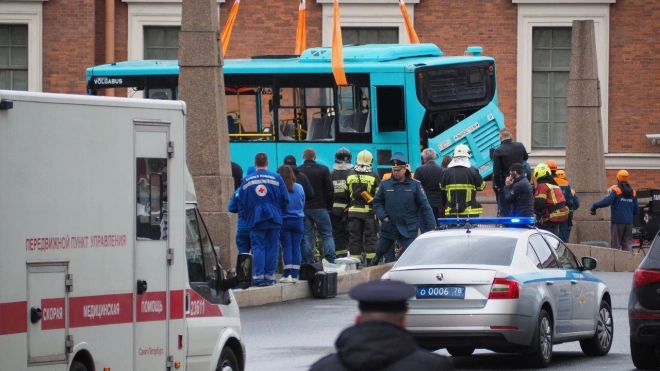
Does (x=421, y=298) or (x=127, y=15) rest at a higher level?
(x=127, y=15)

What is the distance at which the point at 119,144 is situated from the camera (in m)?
9.23

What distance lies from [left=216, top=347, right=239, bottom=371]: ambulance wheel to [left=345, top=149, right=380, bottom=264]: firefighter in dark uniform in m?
10.3

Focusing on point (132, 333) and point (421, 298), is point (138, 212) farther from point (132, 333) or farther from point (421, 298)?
point (421, 298)

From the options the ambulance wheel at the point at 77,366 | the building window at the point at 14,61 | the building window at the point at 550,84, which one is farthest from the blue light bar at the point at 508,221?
the building window at the point at 14,61

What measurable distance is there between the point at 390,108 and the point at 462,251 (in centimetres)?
1381

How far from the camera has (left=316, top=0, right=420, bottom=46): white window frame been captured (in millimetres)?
33031

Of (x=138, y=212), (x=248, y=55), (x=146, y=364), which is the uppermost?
(x=248, y=55)

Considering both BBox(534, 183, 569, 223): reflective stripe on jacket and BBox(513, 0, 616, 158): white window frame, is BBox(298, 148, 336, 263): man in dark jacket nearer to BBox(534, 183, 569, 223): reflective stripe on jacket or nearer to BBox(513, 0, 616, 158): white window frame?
BBox(534, 183, 569, 223): reflective stripe on jacket

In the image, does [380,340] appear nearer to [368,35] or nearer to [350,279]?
[350,279]

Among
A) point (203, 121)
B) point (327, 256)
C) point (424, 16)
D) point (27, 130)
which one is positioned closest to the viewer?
point (27, 130)

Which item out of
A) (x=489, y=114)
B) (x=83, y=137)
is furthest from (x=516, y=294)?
(x=489, y=114)

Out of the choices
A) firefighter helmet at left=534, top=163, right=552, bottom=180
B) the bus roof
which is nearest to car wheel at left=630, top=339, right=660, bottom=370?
firefighter helmet at left=534, top=163, right=552, bottom=180

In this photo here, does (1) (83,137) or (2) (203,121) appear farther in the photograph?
(2) (203,121)

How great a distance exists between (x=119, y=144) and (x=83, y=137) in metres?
0.40
